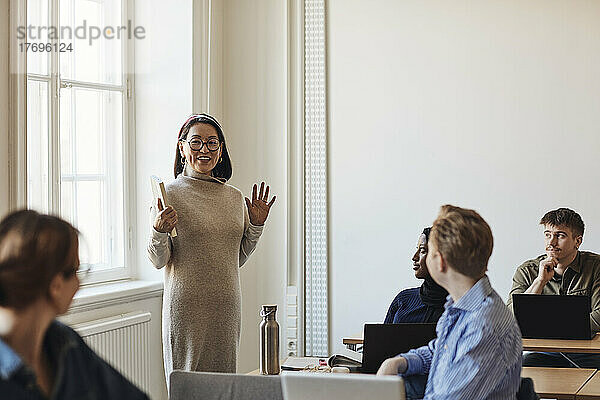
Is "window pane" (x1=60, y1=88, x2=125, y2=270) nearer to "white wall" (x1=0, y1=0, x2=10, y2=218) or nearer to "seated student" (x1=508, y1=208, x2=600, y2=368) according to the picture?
"white wall" (x1=0, y1=0, x2=10, y2=218)

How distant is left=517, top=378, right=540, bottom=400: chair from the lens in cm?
252

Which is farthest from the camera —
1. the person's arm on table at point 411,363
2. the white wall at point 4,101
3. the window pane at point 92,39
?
the window pane at point 92,39

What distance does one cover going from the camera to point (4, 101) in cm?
383

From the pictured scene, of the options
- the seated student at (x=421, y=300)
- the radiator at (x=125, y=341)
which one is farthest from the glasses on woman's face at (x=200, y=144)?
the radiator at (x=125, y=341)

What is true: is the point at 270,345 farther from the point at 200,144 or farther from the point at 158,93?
the point at 158,93

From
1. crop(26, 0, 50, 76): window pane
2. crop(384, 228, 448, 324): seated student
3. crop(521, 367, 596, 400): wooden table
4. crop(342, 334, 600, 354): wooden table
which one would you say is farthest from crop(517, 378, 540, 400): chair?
crop(26, 0, 50, 76): window pane

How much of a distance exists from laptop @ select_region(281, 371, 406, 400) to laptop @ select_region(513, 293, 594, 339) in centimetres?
190

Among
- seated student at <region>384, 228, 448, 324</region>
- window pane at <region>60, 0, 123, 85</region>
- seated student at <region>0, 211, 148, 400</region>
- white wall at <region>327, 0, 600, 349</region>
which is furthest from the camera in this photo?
white wall at <region>327, 0, 600, 349</region>

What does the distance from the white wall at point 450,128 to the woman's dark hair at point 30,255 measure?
12.8 feet

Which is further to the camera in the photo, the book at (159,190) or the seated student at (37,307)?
the book at (159,190)

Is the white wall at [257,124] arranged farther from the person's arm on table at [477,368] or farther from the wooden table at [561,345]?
the person's arm on table at [477,368]

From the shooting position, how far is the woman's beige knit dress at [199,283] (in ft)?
11.7

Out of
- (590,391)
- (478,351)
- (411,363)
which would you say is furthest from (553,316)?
(478,351)

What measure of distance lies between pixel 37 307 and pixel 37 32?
3009 mm
